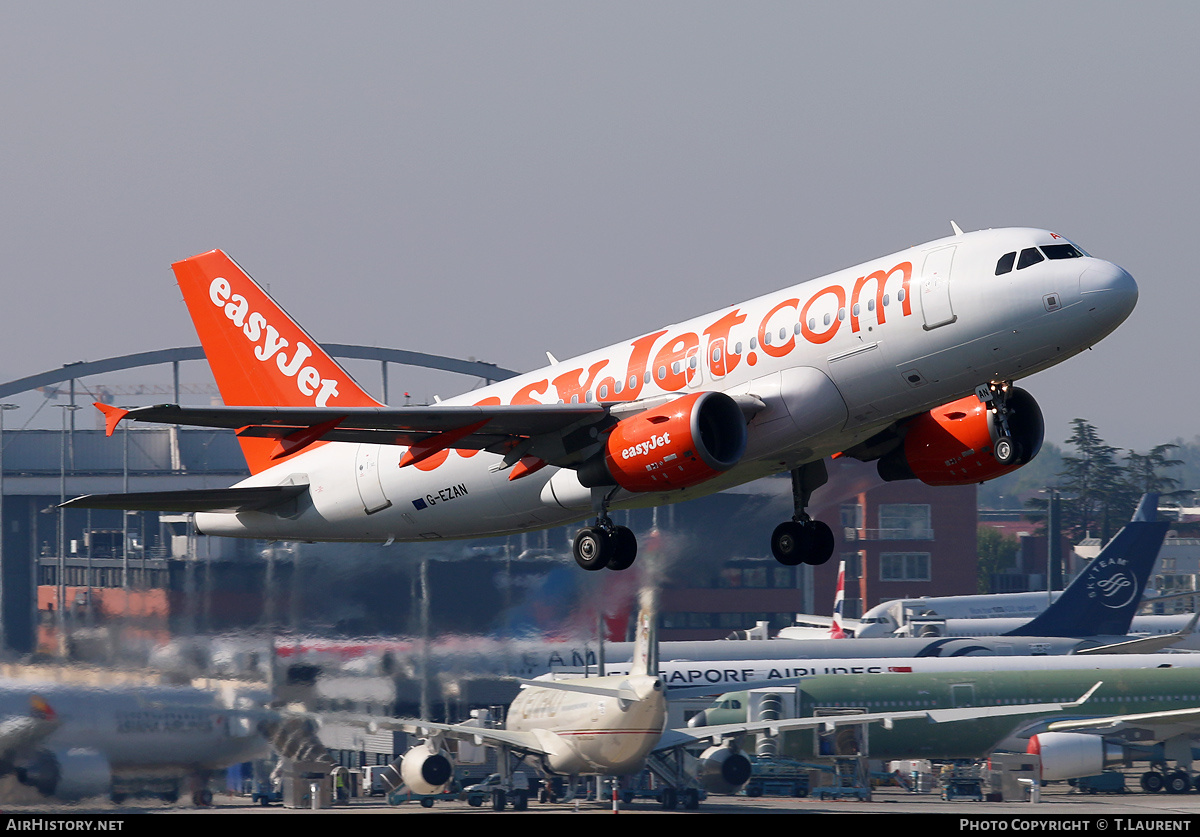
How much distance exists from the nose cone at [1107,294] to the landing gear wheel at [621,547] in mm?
9676

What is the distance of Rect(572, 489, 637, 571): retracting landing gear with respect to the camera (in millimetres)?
29219

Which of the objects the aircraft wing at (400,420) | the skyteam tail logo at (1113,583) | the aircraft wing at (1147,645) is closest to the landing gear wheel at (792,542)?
the aircraft wing at (400,420)

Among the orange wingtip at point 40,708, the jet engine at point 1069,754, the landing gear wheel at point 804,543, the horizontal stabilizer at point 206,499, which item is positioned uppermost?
the horizontal stabilizer at point 206,499

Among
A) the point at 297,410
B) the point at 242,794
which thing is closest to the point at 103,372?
the point at 242,794

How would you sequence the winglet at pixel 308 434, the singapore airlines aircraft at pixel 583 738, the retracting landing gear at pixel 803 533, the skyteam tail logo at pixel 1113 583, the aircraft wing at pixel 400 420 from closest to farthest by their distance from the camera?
the aircraft wing at pixel 400 420 < the winglet at pixel 308 434 < the retracting landing gear at pixel 803 533 < the singapore airlines aircraft at pixel 583 738 < the skyteam tail logo at pixel 1113 583

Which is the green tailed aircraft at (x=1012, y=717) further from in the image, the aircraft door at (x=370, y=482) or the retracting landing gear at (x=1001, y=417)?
the retracting landing gear at (x=1001, y=417)

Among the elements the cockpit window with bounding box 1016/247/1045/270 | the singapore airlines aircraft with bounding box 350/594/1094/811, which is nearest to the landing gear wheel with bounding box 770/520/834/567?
the cockpit window with bounding box 1016/247/1045/270

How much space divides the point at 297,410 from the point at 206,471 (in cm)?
7848

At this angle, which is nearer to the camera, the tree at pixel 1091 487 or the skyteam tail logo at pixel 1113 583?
the skyteam tail logo at pixel 1113 583

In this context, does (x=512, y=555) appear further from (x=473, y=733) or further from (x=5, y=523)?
(x=5, y=523)

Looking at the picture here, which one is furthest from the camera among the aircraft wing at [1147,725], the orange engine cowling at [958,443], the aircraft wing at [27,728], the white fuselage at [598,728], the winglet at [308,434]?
the aircraft wing at [1147,725]

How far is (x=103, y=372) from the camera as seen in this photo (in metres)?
117

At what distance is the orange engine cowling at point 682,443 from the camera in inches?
1063

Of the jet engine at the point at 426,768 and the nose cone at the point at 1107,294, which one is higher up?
the nose cone at the point at 1107,294
